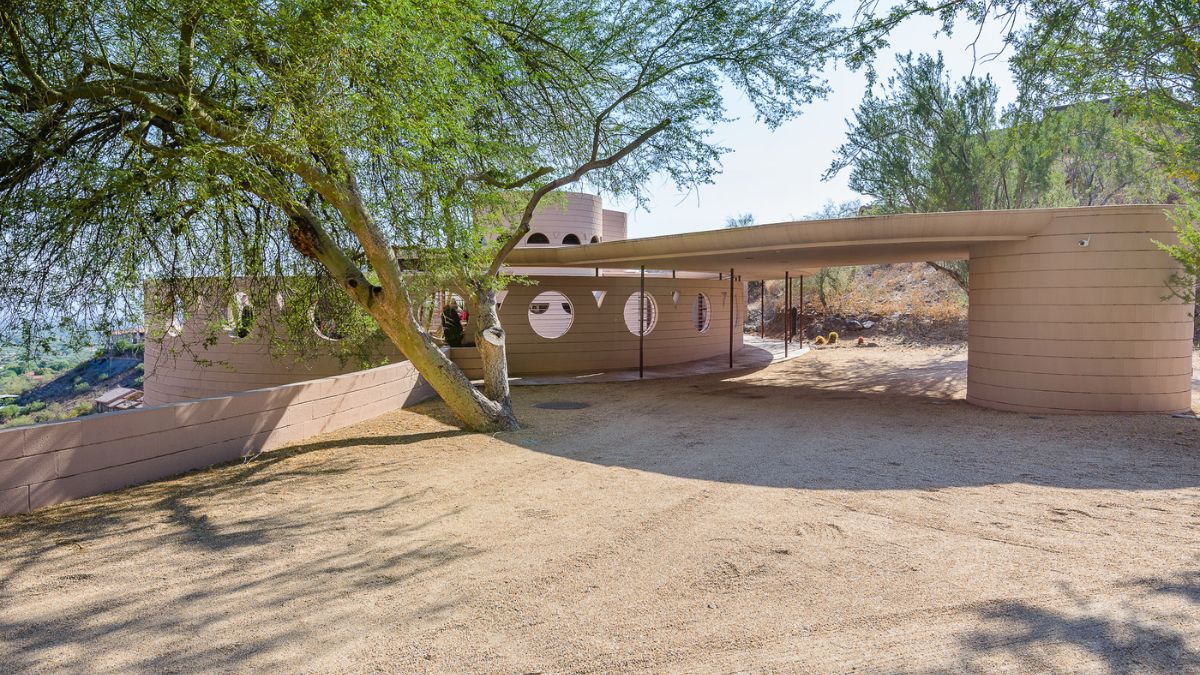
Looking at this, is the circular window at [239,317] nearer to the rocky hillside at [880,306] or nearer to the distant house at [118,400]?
the distant house at [118,400]

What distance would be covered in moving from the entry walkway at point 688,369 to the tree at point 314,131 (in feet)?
14.1

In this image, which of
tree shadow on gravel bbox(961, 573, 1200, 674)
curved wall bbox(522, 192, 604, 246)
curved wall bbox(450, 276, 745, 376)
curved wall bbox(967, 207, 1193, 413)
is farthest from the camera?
curved wall bbox(522, 192, 604, 246)

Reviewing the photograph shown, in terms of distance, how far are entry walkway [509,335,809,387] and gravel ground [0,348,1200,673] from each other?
5550 millimetres

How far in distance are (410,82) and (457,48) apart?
1135 millimetres

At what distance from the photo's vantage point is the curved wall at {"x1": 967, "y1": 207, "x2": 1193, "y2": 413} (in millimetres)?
7707

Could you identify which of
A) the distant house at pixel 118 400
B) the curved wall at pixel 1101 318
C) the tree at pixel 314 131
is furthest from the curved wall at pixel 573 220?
the distant house at pixel 118 400

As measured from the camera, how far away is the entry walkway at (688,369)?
12.4 metres

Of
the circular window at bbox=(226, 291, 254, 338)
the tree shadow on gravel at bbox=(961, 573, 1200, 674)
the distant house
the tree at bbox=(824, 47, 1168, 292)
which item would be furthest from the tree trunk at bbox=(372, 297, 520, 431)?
the distant house

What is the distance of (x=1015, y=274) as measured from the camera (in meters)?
8.40

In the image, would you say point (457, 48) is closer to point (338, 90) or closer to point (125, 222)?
point (338, 90)

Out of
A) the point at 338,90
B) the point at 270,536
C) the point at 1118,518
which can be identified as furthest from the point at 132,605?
the point at 1118,518

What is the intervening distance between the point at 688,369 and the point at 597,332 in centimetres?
230

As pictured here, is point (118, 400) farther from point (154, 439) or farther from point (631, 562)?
point (631, 562)

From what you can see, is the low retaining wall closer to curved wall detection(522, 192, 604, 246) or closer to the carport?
the carport
